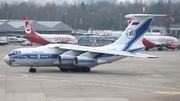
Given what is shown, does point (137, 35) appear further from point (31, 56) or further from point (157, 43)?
point (157, 43)

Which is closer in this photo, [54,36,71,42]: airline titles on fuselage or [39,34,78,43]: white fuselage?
[39,34,78,43]: white fuselage

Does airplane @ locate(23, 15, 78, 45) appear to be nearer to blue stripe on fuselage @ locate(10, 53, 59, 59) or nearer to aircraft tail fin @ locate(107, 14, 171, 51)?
aircraft tail fin @ locate(107, 14, 171, 51)

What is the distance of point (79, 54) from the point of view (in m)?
46.2

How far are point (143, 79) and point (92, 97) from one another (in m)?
10.6

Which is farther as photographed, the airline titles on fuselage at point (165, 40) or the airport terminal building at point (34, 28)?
the airport terminal building at point (34, 28)

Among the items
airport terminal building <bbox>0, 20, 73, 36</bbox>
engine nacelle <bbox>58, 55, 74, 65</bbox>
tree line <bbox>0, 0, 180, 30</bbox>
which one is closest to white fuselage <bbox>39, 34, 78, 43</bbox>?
airport terminal building <bbox>0, 20, 73, 36</bbox>

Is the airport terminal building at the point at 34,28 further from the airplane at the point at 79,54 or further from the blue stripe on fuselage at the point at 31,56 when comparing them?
the blue stripe on fuselage at the point at 31,56

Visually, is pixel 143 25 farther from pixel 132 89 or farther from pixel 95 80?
pixel 132 89

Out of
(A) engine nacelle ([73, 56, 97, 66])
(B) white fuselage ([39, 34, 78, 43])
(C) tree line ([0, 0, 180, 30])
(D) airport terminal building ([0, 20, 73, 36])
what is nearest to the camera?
(A) engine nacelle ([73, 56, 97, 66])

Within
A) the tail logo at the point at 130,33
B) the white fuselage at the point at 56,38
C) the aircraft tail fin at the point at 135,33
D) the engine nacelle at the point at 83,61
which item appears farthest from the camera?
the white fuselage at the point at 56,38

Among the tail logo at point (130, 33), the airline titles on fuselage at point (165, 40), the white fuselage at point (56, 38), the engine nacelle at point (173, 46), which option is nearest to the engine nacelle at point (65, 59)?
Result: the tail logo at point (130, 33)

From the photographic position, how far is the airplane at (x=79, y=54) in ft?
145

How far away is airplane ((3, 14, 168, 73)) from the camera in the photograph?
4412cm

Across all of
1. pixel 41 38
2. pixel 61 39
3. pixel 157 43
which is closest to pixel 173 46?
pixel 157 43
